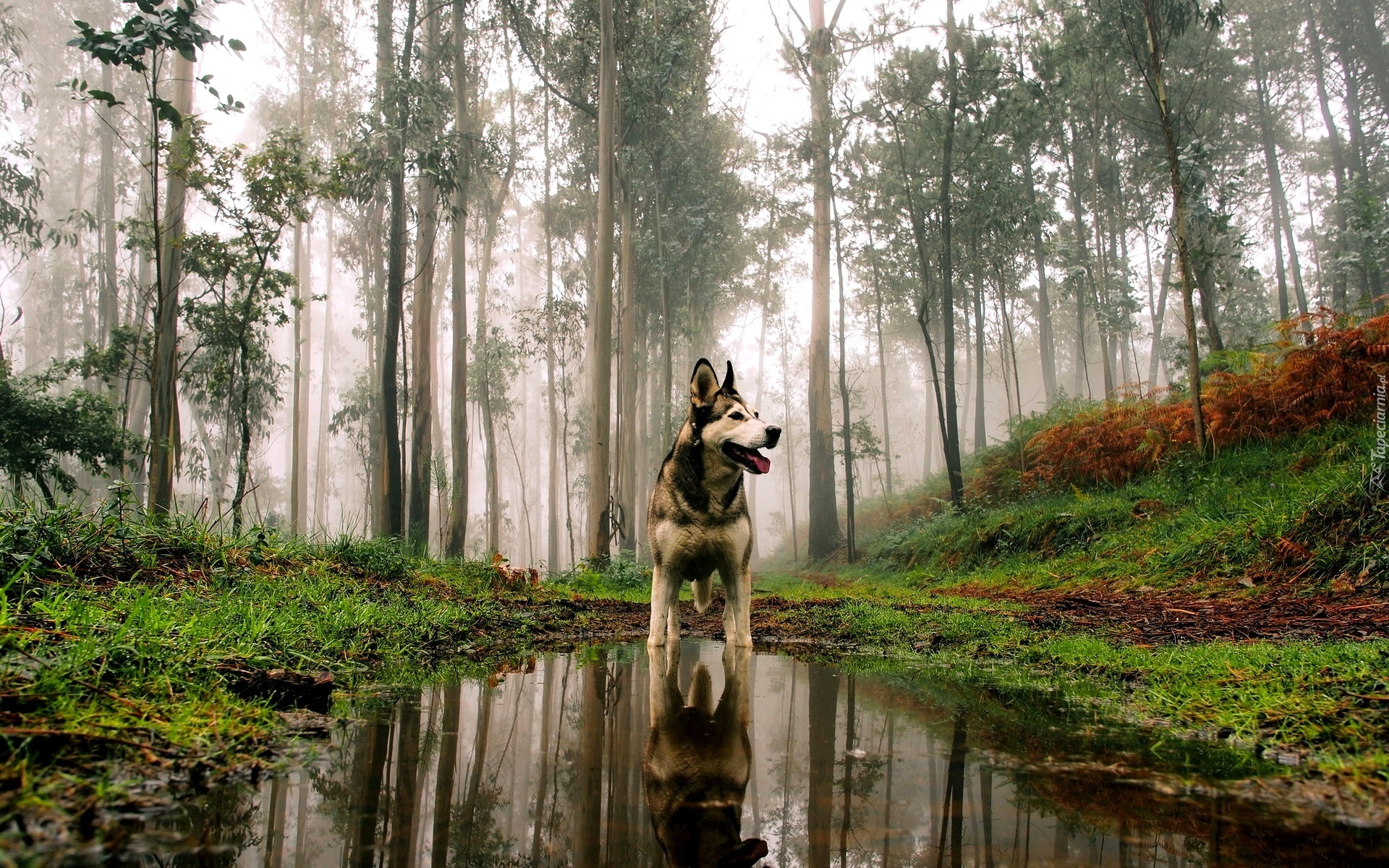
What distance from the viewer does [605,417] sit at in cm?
1354

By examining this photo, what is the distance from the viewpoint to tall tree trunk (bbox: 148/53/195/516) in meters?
8.42

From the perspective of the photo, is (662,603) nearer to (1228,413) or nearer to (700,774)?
(700,774)

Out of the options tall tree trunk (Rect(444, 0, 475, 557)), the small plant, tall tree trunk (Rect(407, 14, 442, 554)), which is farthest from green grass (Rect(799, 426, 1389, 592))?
tall tree trunk (Rect(444, 0, 475, 557))

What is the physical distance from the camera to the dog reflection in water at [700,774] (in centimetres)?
137

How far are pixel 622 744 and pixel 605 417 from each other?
11500 millimetres

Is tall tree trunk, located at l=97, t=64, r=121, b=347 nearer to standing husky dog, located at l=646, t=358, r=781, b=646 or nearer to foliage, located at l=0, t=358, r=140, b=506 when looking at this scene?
foliage, located at l=0, t=358, r=140, b=506

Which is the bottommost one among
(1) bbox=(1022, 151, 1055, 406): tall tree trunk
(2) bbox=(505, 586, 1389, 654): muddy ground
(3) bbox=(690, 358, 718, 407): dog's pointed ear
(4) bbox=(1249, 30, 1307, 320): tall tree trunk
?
(2) bbox=(505, 586, 1389, 654): muddy ground

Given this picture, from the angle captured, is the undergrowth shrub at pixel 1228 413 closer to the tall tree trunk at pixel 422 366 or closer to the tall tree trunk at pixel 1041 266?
the tall tree trunk at pixel 1041 266

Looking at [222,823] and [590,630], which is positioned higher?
[222,823]

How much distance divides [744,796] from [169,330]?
15.3 metres

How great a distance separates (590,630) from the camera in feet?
18.1

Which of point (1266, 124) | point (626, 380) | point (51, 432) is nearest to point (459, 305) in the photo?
point (626, 380)

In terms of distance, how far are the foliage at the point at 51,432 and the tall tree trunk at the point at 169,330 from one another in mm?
1165

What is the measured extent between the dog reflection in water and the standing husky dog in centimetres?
Answer: 105
